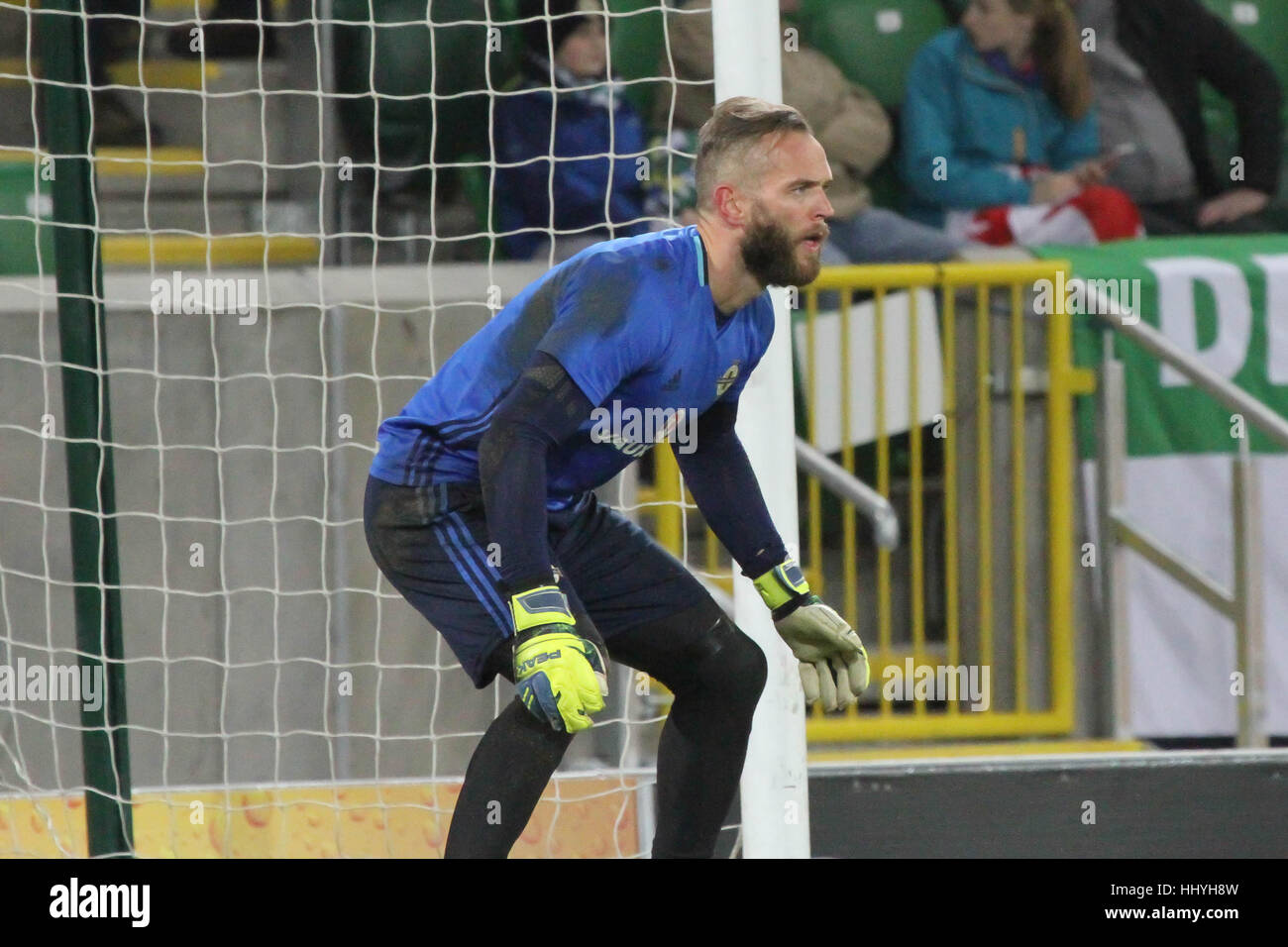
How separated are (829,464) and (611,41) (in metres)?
1.89

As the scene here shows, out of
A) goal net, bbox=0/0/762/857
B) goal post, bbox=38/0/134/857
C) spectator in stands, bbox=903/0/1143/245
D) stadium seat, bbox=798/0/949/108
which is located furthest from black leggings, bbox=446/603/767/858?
stadium seat, bbox=798/0/949/108

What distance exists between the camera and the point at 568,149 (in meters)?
4.80

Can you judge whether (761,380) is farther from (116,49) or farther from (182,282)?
(116,49)

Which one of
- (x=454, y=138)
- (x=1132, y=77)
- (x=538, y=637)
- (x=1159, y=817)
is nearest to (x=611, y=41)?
(x=454, y=138)

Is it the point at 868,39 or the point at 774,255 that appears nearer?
the point at 774,255

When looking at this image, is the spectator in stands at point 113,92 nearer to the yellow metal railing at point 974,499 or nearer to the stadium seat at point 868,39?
the stadium seat at point 868,39

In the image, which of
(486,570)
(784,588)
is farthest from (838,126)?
(486,570)

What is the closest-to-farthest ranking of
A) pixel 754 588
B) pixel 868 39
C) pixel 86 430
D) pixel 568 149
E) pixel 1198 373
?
pixel 754 588, pixel 86 430, pixel 1198 373, pixel 568 149, pixel 868 39

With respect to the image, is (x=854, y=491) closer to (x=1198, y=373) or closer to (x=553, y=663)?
(x=1198, y=373)

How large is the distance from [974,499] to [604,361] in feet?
7.75

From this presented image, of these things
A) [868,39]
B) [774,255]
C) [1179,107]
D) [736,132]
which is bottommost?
[774,255]

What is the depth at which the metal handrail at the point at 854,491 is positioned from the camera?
164 inches

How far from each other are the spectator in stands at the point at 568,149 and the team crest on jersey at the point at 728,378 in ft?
5.70

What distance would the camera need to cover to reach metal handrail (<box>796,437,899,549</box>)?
4.17m
